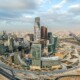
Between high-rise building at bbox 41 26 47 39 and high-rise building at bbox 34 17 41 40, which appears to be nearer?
high-rise building at bbox 34 17 41 40

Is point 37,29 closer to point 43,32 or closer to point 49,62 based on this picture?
point 43,32

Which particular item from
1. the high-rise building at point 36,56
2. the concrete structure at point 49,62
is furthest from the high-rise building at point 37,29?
the concrete structure at point 49,62

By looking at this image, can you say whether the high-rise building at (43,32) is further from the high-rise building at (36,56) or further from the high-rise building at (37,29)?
the high-rise building at (36,56)

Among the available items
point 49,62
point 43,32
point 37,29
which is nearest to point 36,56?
point 49,62

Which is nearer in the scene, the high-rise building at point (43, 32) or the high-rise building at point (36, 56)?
the high-rise building at point (36, 56)

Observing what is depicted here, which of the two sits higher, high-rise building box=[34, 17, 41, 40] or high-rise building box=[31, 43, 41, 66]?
high-rise building box=[34, 17, 41, 40]

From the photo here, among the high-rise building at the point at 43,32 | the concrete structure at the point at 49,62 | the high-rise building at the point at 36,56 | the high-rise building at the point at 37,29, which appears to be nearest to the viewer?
the concrete structure at the point at 49,62

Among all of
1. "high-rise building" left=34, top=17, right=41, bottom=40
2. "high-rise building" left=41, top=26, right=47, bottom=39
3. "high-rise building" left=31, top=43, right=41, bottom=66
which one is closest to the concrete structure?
"high-rise building" left=31, top=43, right=41, bottom=66

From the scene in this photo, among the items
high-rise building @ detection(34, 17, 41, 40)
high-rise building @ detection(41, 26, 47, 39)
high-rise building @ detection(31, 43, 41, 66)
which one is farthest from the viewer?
high-rise building @ detection(41, 26, 47, 39)

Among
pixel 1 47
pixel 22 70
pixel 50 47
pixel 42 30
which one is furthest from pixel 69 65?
pixel 42 30

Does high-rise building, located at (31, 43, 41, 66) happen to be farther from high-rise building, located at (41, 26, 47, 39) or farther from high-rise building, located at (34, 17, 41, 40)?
high-rise building, located at (41, 26, 47, 39)

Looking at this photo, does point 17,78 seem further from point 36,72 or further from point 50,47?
point 50,47
